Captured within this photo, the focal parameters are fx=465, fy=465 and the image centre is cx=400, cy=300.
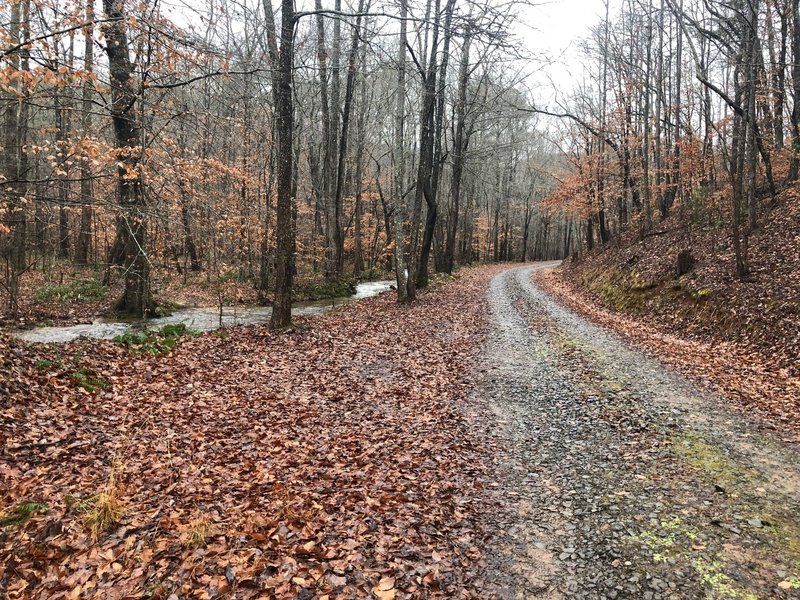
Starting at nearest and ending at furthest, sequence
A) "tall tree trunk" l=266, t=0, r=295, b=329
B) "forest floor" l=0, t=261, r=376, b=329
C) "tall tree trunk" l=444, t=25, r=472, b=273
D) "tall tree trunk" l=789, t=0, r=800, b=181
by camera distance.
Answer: "tall tree trunk" l=266, t=0, r=295, b=329
"forest floor" l=0, t=261, r=376, b=329
"tall tree trunk" l=789, t=0, r=800, b=181
"tall tree trunk" l=444, t=25, r=472, b=273

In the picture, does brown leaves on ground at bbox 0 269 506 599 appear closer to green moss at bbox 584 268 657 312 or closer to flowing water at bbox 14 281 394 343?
flowing water at bbox 14 281 394 343

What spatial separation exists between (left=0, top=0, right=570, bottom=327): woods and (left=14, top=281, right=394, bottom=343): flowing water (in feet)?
2.79

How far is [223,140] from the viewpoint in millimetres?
20312

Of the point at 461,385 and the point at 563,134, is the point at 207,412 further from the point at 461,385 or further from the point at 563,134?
the point at 563,134

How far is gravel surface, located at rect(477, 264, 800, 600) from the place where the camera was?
380 cm

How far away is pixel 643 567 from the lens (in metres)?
3.91

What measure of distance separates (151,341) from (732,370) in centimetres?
1204

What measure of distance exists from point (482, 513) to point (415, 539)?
827 millimetres

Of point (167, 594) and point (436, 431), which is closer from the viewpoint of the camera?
point (167, 594)

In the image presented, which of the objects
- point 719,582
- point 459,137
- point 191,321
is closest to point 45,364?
point 191,321

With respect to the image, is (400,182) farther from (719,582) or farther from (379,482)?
(719,582)

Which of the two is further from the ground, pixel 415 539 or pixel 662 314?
pixel 662 314

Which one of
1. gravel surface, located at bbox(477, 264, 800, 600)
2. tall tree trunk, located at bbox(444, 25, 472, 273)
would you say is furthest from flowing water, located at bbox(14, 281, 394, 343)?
gravel surface, located at bbox(477, 264, 800, 600)

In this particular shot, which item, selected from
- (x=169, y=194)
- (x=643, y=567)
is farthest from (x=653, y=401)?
(x=169, y=194)
